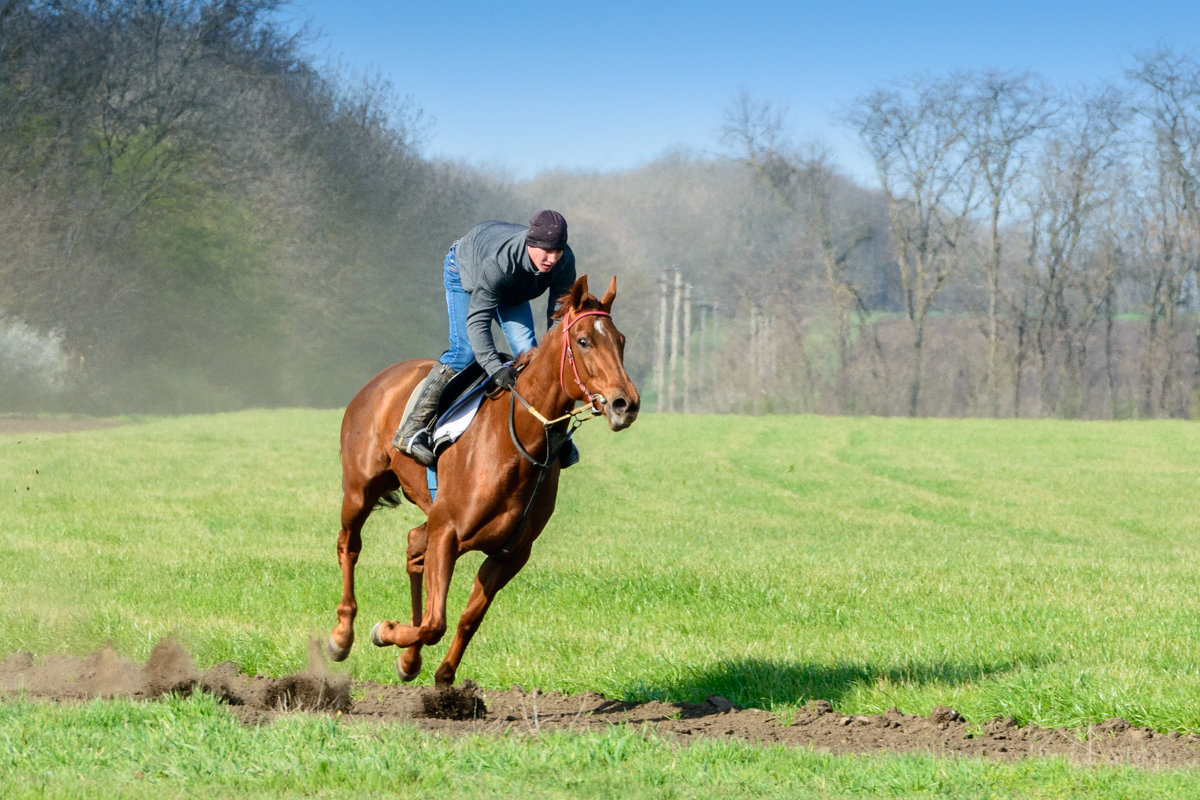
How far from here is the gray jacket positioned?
286 inches

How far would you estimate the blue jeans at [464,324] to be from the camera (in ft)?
25.3

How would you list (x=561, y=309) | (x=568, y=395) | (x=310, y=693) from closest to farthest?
(x=568, y=395)
(x=561, y=309)
(x=310, y=693)

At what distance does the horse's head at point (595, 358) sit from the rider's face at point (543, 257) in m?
0.44

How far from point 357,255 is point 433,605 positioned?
6340 centimetres

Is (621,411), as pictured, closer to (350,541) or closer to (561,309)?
(561,309)

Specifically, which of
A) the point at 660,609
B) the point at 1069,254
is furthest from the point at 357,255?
the point at 660,609

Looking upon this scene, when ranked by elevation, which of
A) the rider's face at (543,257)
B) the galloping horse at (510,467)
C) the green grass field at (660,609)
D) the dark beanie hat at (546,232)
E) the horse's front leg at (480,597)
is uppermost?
the dark beanie hat at (546,232)

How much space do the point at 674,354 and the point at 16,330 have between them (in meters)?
31.9

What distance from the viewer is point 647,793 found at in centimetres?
500

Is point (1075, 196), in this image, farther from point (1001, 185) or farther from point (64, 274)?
point (64, 274)

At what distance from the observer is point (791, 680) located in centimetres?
788

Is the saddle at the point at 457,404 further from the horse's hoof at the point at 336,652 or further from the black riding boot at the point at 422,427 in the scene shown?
the horse's hoof at the point at 336,652

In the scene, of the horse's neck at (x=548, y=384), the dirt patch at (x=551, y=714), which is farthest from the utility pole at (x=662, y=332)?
the horse's neck at (x=548, y=384)

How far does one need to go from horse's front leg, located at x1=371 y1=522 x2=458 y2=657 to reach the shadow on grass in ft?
4.82
